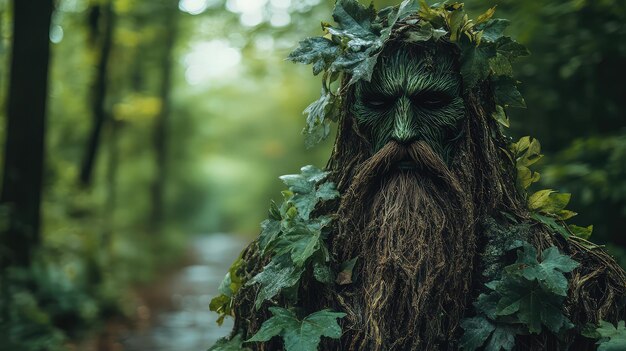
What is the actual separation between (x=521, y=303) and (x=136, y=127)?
19.7 m

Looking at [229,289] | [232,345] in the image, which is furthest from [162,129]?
[232,345]

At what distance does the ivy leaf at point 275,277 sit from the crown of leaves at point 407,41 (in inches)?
21.1

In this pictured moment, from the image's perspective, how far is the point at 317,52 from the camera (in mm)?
2322

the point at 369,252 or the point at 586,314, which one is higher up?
the point at 369,252

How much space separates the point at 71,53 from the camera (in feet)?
52.7

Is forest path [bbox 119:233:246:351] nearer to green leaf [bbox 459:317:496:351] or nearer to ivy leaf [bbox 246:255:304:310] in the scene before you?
ivy leaf [bbox 246:255:304:310]

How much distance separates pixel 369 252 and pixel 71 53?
1552 cm

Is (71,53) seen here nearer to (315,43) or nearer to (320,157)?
(320,157)

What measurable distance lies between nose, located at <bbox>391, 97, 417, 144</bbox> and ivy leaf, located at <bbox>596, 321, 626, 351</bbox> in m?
0.87

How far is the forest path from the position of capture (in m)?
9.23

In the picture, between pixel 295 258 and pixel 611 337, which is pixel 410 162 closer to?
pixel 295 258

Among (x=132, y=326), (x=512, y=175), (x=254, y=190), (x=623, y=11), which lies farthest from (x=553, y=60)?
(x=254, y=190)

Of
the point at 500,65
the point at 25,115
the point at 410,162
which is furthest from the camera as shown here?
the point at 25,115

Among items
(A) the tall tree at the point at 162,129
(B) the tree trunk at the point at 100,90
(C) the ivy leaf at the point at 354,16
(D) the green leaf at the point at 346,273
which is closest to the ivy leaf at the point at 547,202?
(D) the green leaf at the point at 346,273
